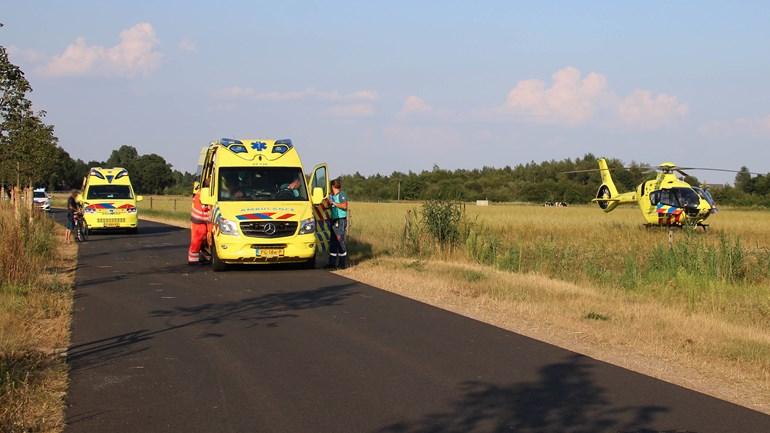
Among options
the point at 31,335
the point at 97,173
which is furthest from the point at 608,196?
the point at 31,335

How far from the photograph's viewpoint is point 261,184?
17797mm

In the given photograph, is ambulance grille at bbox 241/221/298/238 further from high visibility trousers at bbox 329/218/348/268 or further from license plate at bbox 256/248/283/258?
high visibility trousers at bbox 329/218/348/268

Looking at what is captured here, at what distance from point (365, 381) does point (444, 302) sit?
225 inches

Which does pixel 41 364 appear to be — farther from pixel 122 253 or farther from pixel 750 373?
pixel 122 253

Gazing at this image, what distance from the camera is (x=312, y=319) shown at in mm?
11125

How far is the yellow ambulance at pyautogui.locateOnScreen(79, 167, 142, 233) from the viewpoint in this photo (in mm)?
30016

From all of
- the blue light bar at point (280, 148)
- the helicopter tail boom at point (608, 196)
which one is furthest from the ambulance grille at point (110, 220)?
the helicopter tail boom at point (608, 196)

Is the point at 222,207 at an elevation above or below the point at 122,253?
above

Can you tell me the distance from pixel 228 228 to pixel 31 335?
23.3 feet

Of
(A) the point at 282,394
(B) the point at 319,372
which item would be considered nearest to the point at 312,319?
(B) the point at 319,372

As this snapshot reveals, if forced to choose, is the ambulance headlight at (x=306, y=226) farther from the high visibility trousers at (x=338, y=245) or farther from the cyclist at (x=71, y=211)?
the cyclist at (x=71, y=211)

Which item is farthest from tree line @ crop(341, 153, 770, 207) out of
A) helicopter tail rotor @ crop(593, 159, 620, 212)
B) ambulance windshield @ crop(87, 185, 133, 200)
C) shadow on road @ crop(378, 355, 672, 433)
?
shadow on road @ crop(378, 355, 672, 433)

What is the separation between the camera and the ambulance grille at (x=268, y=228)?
16516 millimetres

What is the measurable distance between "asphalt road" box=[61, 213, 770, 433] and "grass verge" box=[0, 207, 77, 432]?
0.19 m
